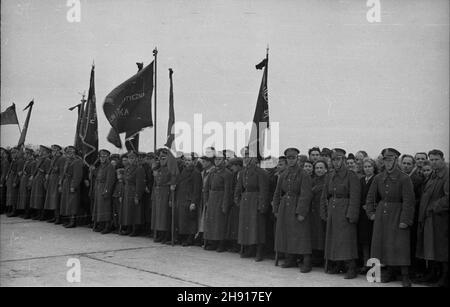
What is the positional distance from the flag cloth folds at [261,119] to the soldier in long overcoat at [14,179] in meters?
8.77

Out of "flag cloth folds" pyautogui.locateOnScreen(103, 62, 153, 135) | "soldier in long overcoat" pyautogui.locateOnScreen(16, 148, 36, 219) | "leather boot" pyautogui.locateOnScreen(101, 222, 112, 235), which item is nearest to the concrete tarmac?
"leather boot" pyautogui.locateOnScreen(101, 222, 112, 235)

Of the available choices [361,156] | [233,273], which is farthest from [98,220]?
[361,156]

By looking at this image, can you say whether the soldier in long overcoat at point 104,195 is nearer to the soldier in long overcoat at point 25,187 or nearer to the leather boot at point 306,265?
the soldier in long overcoat at point 25,187

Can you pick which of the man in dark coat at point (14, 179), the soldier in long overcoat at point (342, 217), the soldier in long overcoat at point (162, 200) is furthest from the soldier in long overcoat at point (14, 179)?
the soldier in long overcoat at point (342, 217)

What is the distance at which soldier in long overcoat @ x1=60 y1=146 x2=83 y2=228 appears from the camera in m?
14.6

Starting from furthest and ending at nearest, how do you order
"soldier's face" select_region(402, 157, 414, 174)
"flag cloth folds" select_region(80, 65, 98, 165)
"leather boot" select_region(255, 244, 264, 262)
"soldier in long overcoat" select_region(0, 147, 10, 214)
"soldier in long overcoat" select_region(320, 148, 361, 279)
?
"soldier in long overcoat" select_region(0, 147, 10, 214)
"flag cloth folds" select_region(80, 65, 98, 165)
"leather boot" select_region(255, 244, 264, 262)
"soldier's face" select_region(402, 157, 414, 174)
"soldier in long overcoat" select_region(320, 148, 361, 279)

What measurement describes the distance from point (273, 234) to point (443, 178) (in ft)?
12.2

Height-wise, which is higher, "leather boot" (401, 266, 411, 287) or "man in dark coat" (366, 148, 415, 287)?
"man in dark coat" (366, 148, 415, 287)

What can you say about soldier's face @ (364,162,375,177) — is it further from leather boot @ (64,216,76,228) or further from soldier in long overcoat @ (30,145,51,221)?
soldier in long overcoat @ (30,145,51,221)

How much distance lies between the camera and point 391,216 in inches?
321

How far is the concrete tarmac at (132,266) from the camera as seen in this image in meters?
8.02

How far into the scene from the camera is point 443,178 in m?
7.95

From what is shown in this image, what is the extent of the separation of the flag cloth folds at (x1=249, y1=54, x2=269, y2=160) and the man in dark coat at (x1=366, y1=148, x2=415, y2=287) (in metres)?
3.17
